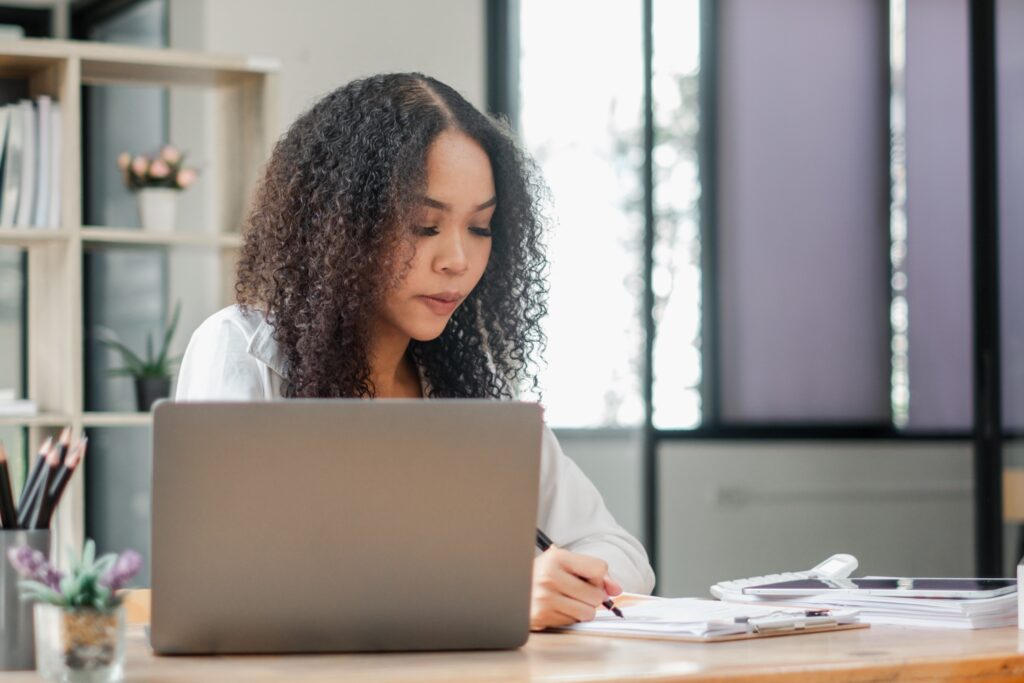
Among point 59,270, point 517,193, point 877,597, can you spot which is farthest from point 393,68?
point 877,597

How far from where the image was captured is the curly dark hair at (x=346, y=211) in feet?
6.31

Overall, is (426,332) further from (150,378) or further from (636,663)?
(150,378)

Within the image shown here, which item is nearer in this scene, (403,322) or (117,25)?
(403,322)

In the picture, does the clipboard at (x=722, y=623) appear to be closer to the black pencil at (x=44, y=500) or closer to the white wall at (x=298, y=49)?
the black pencil at (x=44, y=500)

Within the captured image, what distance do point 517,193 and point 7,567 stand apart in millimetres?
1035

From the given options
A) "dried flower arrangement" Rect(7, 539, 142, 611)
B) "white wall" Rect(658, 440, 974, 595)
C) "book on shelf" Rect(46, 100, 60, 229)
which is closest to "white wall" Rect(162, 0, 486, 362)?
"book on shelf" Rect(46, 100, 60, 229)

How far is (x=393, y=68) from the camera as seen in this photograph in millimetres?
4480

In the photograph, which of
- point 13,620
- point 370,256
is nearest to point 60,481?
point 13,620

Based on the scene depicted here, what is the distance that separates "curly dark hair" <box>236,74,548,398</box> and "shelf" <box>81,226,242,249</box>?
1.49 m

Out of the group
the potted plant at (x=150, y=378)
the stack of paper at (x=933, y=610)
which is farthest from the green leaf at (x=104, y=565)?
the potted plant at (x=150, y=378)

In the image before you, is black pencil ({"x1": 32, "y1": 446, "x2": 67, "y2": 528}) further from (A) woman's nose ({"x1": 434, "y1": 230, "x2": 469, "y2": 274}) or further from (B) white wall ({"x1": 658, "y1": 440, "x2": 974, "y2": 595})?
(B) white wall ({"x1": 658, "y1": 440, "x2": 974, "y2": 595})

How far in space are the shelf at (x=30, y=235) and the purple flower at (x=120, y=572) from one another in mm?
2404

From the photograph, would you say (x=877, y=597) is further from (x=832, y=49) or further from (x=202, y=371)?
(x=832, y=49)

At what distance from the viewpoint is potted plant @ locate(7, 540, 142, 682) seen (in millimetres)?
1118
